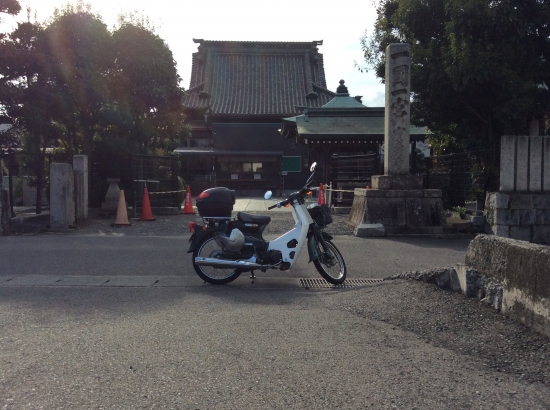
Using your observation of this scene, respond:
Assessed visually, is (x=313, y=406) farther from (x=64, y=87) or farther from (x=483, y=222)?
(x=64, y=87)

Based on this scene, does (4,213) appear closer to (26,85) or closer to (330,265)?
(26,85)

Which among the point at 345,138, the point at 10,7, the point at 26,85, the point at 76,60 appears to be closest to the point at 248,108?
the point at 345,138

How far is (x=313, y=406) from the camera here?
3477 mm

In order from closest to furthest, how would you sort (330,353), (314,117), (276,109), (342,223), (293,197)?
(330,353), (293,197), (342,223), (314,117), (276,109)

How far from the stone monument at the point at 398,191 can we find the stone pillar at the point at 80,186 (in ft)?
23.6

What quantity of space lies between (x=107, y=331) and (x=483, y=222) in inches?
390

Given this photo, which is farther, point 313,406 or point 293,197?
point 293,197

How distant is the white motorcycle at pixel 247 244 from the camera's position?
Result: 720cm

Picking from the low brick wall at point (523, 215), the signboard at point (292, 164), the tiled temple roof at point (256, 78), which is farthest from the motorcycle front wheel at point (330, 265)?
the tiled temple roof at point (256, 78)

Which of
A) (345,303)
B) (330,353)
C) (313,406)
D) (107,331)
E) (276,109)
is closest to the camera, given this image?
(313,406)

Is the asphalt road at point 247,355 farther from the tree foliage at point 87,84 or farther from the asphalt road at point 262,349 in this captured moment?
the tree foliage at point 87,84

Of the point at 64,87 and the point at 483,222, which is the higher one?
the point at 64,87

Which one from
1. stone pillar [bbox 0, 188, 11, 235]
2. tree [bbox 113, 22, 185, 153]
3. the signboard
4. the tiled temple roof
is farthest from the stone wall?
the tiled temple roof

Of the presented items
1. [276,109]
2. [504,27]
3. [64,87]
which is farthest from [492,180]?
[276,109]
